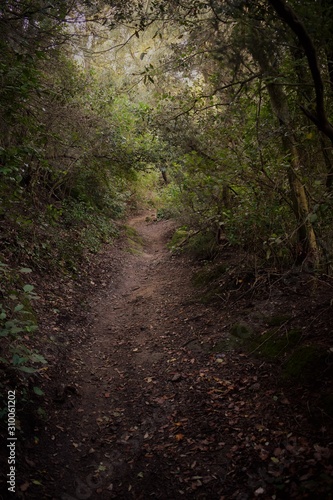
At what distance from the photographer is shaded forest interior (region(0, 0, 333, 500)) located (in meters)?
3.65

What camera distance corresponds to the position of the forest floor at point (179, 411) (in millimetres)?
3400

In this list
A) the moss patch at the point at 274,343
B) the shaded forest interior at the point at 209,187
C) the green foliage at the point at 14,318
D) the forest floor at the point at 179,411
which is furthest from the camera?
the moss patch at the point at 274,343

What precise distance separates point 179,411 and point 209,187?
503 cm

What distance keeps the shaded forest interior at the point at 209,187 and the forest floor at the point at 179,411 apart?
1.4 inches

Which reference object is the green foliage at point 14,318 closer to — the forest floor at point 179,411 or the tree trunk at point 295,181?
the forest floor at point 179,411

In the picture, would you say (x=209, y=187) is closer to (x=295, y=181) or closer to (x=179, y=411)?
(x=295, y=181)

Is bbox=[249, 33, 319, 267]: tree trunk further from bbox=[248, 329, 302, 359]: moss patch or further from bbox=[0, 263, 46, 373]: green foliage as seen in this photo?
bbox=[0, 263, 46, 373]: green foliage

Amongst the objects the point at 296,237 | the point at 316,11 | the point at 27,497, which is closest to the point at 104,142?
the point at 296,237

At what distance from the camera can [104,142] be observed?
1096cm

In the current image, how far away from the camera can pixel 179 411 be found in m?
4.62

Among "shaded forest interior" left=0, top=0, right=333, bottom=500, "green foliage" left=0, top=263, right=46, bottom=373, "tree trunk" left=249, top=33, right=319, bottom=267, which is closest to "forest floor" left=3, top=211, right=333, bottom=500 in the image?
"shaded forest interior" left=0, top=0, right=333, bottom=500

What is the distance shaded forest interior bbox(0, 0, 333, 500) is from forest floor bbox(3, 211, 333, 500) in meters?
0.04

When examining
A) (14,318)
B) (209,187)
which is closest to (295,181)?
(209,187)

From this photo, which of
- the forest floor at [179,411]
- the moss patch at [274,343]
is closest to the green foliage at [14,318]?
the forest floor at [179,411]
